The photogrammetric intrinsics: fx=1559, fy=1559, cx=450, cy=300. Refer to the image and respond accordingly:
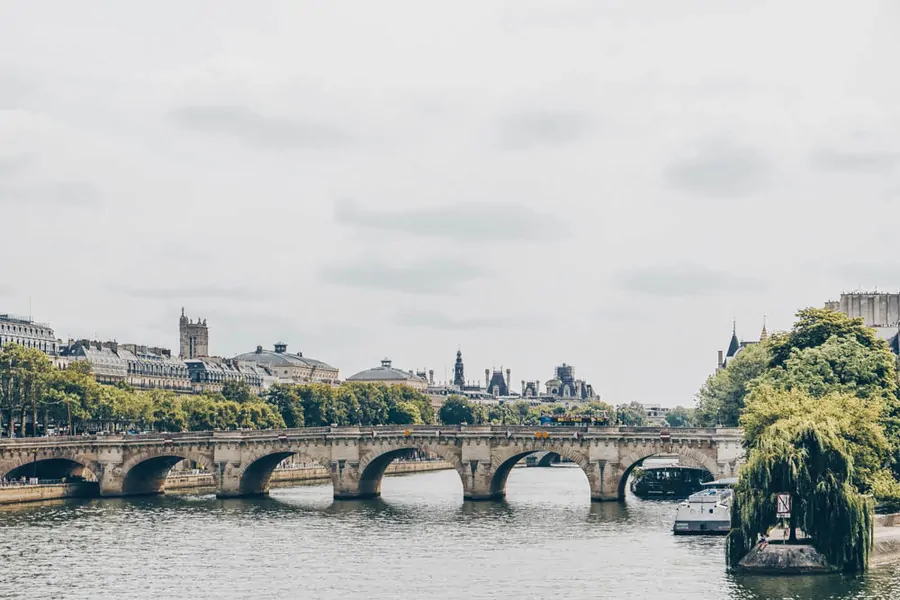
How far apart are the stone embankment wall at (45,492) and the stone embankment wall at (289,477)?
27.6ft

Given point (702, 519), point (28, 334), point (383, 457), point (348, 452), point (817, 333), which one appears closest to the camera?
point (702, 519)

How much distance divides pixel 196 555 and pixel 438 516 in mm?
24461

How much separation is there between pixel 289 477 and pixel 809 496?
80.7m

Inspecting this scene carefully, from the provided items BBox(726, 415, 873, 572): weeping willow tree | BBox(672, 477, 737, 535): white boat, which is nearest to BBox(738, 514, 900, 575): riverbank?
BBox(726, 415, 873, 572): weeping willow tree

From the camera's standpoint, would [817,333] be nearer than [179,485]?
Yes

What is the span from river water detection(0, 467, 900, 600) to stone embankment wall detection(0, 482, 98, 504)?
2.53m

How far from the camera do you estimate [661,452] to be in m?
105

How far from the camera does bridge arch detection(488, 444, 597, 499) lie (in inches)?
4250

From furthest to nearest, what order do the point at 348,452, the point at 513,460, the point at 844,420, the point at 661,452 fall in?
the point at 348,452 < the point at 513,460 < the point at 661,452 < the point at 844,420

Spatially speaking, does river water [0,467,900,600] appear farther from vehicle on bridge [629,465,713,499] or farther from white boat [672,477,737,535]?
vehicle on bridge [629,465,713,499]

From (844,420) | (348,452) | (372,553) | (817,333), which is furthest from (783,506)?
(348,452)

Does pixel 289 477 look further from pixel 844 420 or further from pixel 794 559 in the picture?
pixel 794 559

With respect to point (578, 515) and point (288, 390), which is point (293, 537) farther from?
point (288, 390)

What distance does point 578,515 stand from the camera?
100188 millimetres
